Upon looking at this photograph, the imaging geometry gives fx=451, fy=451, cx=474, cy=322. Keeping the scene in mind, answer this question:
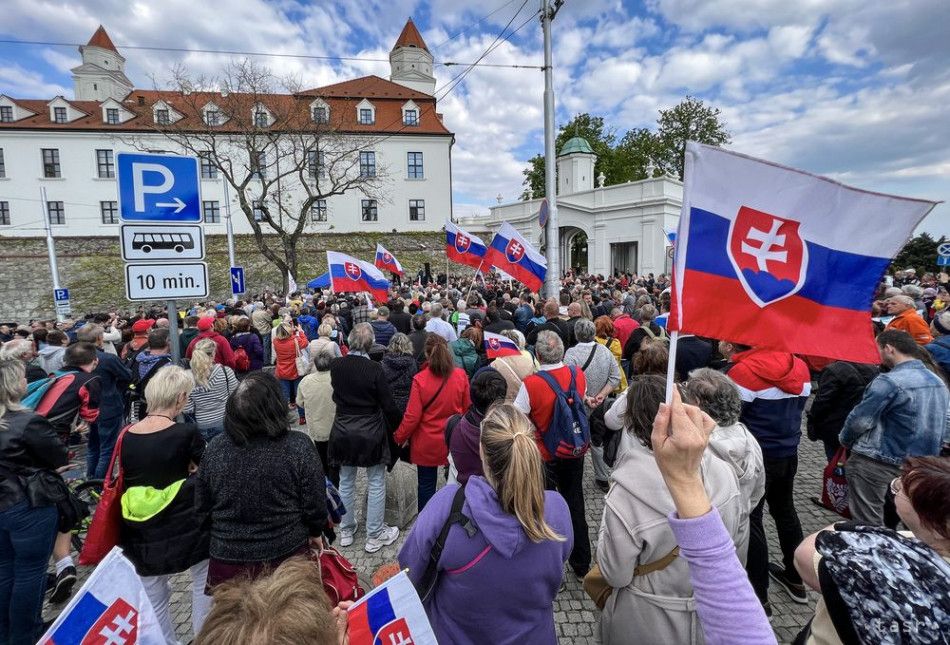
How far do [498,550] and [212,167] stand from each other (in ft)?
150

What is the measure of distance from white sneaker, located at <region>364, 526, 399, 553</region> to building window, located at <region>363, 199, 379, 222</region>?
138 feet

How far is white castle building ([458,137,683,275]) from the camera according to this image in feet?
96.5

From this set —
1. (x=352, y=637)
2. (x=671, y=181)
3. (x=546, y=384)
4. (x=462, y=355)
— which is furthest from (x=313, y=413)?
(x=671, y=181)

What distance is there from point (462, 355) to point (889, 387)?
13.8 ft

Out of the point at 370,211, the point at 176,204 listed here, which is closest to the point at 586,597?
the point at 176,204

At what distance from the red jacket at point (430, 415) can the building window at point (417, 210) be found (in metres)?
41.7

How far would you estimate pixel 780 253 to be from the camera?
6.34 feet

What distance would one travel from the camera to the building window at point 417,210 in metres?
44.1

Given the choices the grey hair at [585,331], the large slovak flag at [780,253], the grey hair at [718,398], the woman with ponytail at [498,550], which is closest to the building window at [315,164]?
the grey hair at [585,331]

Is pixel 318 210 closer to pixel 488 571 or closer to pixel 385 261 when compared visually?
pixel 385 261

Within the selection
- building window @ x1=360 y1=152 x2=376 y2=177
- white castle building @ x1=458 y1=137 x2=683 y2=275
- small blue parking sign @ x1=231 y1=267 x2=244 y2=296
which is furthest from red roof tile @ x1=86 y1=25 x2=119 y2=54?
small blue parking sign @ x1=231 y1=267 x2=244 y2=296

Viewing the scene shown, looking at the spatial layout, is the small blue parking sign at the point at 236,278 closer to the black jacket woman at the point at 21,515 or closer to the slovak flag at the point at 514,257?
the slovak flag at the point at 514,257

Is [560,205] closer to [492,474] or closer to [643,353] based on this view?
[643,353]

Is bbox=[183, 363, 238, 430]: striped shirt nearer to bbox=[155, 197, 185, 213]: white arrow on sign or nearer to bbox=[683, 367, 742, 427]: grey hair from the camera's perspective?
bbox=[155, 197, 185, 213]: white arrow on sign
